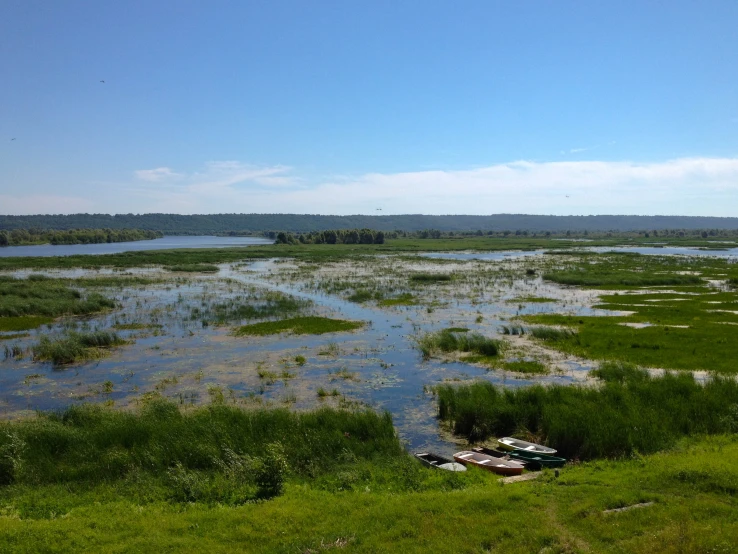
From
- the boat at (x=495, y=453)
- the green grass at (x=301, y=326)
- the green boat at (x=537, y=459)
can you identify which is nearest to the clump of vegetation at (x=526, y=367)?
the boat at (x=495, y=453)

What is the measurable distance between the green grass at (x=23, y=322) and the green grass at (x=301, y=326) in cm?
1446

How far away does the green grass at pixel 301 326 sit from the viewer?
110 ft

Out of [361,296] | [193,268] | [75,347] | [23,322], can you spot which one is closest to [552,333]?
[361,296]

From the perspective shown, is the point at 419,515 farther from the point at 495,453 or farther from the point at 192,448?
the point at 192,448

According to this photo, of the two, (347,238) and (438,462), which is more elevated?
(347,238)

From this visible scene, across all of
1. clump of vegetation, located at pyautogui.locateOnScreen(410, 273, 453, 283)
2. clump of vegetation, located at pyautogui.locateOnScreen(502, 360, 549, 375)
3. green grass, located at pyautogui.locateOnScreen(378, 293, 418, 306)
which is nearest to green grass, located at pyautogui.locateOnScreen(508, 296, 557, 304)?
green grass, located at pyautogui.locateOnScreen(378, 293, 418, 306)

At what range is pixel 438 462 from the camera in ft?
47.2

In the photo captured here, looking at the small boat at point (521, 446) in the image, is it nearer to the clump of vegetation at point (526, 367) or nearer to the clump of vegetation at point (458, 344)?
the clump of vegetation at point (526, 367)

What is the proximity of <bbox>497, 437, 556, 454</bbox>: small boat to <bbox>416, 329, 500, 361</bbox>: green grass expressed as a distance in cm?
1145

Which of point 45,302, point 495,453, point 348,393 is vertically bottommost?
point 348,393

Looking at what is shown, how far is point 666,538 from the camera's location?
912cm

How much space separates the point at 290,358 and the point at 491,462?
15.1 metres

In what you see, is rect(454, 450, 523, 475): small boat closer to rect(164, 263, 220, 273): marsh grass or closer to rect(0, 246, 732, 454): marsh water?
rect(0, 246, 732, 454): marsh water

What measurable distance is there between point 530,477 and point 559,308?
1195 inches
